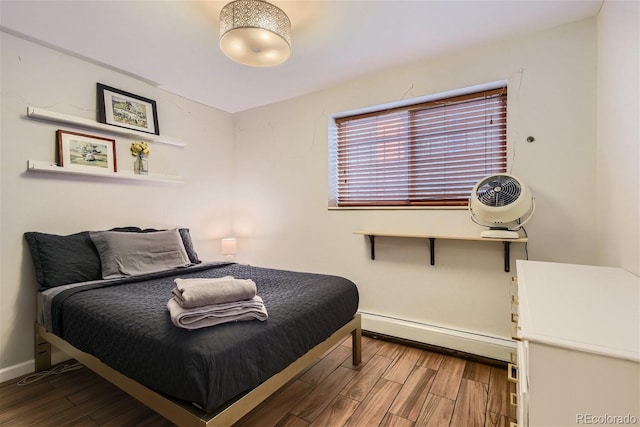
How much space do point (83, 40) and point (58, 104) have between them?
0.54 metres

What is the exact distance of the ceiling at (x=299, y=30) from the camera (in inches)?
71.3

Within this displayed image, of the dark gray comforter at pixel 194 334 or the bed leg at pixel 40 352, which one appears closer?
the dark gray comforter at pixel 194 334

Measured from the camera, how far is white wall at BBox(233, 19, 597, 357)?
1990 millimetres

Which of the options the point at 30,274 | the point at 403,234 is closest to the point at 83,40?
the point at 30,274

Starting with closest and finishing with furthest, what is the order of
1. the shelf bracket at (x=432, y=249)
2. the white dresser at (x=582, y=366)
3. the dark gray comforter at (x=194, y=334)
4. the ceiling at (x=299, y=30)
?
the white dresser at (x=582, y=366), the dark gray comforter at (x=194, y=334), the ceiling at (x=299, y=30), the shelf bracket at (x=432, y=249)

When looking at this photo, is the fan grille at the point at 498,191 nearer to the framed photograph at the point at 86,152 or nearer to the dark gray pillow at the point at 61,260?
the dark gray pillow at the point at 61,260

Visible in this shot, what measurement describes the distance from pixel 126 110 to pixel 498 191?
313 cm

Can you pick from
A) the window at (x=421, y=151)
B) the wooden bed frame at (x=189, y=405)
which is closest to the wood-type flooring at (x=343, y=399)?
the wooden bed frame at (x=189, y=405)

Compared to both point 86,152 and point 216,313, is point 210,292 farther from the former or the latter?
point 86,152

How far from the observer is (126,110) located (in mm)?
2689

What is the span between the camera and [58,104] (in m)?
2.31

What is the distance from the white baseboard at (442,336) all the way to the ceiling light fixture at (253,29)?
2.30 metres

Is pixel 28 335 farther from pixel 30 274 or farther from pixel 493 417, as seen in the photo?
pixel 493 417

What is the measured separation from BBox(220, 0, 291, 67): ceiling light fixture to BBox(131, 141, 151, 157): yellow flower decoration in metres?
1.53
